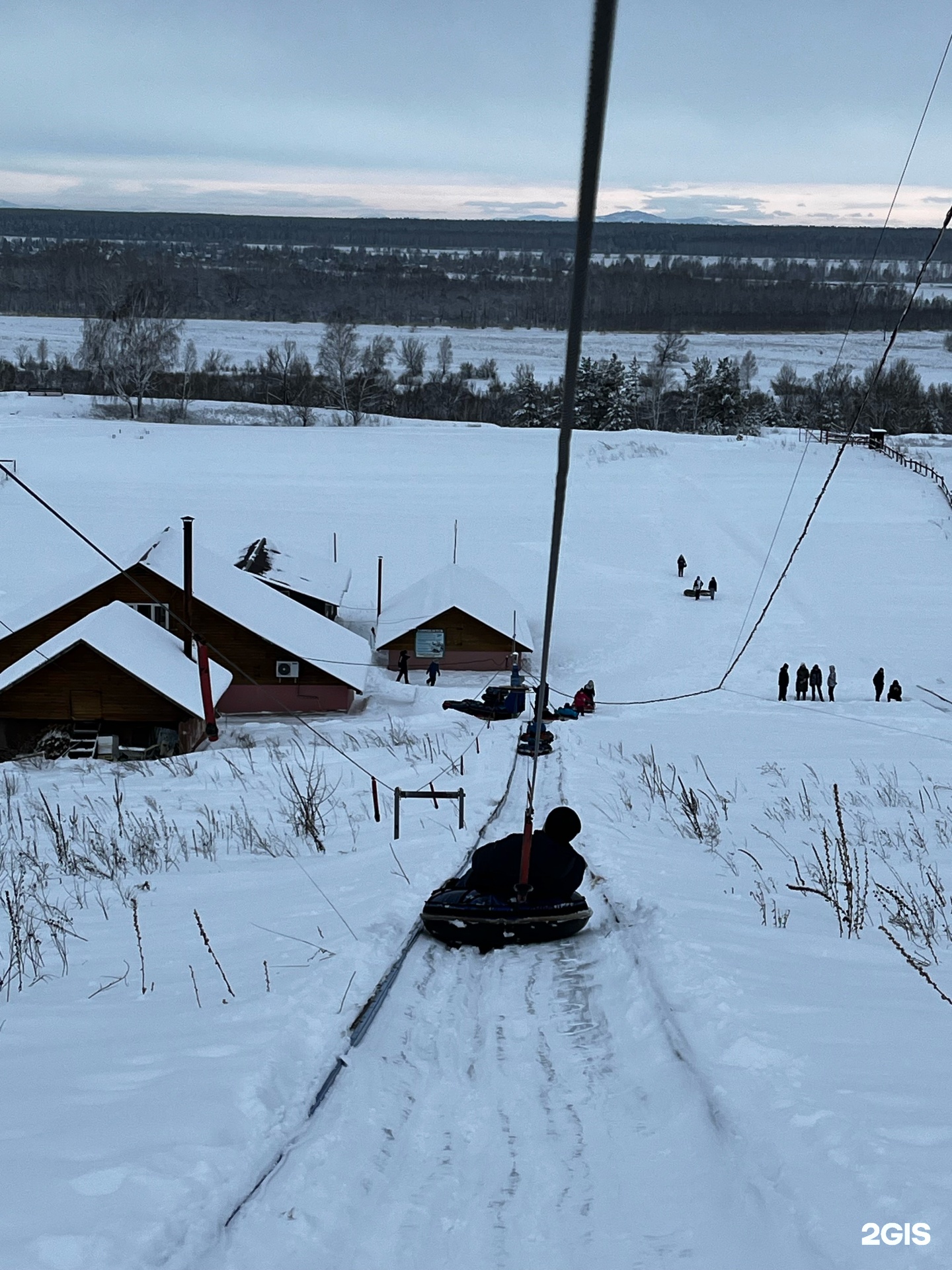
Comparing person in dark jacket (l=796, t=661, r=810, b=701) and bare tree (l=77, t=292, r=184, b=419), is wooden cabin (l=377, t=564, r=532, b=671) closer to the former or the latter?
person in dark jacket (l=796, t=661, r=810, b=701)

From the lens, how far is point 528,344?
172625mm

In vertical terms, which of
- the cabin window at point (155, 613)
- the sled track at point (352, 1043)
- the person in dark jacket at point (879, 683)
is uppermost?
the sled track at point (352, 1043)

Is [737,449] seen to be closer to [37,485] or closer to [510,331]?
[37,485]

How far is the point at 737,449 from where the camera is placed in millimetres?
83625

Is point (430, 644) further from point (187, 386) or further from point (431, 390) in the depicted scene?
point (431, 390)

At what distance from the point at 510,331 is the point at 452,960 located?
19387cm

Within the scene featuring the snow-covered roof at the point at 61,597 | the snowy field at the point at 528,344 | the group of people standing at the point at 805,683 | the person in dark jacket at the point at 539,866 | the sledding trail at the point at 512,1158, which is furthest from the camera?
the snowy field at the point at 528,344

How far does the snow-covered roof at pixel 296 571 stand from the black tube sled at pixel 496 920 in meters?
29.7

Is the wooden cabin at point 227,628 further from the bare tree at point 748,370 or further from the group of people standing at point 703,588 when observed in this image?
the bare tree at point 748,370

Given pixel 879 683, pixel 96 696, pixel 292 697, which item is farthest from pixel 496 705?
pixel 879 683

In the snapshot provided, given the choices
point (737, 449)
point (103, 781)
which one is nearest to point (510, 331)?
point (737, 449)

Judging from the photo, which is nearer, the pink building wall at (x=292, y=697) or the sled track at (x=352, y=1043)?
the sled track at (x=352, y=1043)

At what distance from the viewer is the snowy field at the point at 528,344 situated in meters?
148

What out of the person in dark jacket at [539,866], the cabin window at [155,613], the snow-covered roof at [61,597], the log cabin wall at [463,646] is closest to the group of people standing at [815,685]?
the log cabin wall at [463,646]
